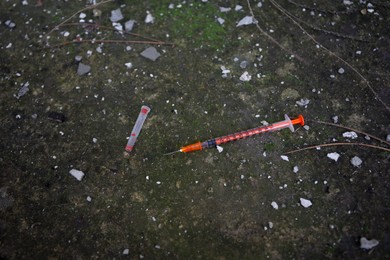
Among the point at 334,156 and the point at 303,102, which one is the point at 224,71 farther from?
the point at 334,156

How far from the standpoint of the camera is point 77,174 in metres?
2.59

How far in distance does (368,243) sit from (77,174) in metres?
2.16

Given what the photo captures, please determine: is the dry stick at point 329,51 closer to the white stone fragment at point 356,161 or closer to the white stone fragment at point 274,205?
the white stone fragment at point 356,161

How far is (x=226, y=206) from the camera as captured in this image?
246 cm

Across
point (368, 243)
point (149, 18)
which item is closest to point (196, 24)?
point (149, 18)

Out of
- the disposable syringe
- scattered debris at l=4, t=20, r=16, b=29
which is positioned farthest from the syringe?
scattered debris at l=4, t=20, r=16, b=29

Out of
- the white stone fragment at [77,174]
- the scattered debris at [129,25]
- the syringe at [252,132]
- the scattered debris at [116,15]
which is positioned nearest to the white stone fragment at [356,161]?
the syringe at [252,132]

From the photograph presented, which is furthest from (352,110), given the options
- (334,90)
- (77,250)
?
(77,250)

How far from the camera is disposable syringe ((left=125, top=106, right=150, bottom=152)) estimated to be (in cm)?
266

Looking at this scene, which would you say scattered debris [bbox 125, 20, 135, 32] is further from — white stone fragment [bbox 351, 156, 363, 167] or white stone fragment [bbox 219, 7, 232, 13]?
white stone fragment [bbox 351, 156, 363, 167]

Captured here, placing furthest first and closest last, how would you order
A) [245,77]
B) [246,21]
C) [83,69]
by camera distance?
[246,21]
[83,69]
[245,77]

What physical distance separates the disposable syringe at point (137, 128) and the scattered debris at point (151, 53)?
0.52 metres

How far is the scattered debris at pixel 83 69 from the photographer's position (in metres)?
2.97

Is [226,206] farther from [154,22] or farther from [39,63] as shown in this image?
[39,63]
